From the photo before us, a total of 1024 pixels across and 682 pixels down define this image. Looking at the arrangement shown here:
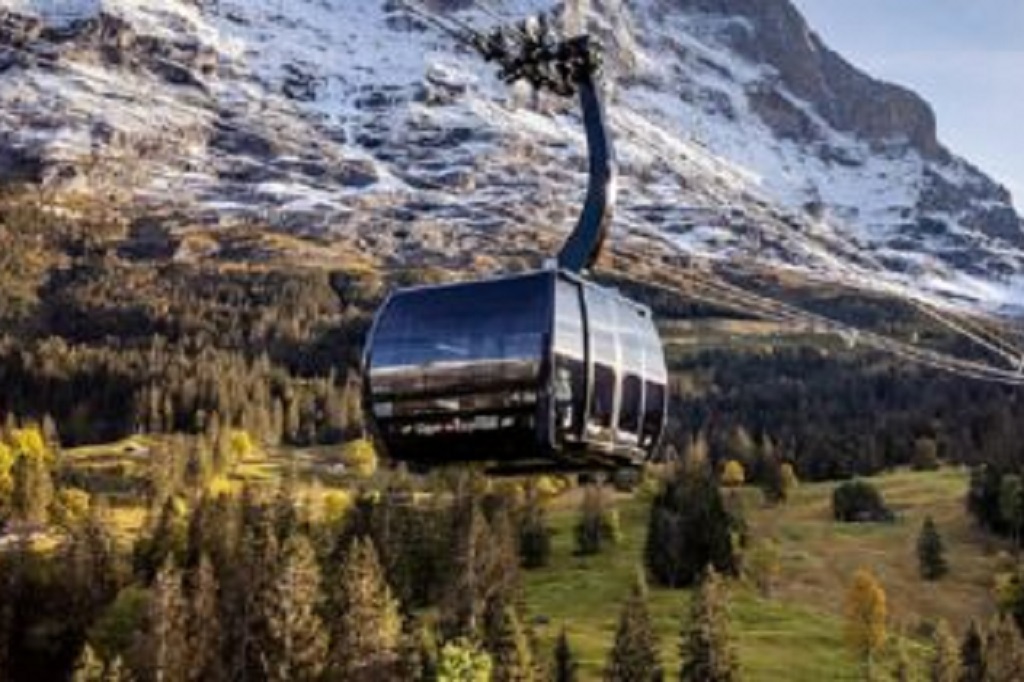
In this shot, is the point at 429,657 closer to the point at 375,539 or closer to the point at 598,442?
the point at 375,539

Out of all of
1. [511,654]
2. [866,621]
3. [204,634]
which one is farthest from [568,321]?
[866,621]

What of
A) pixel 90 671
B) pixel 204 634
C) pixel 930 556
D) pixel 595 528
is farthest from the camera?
pixel 595 528

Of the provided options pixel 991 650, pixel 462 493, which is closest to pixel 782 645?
pixel 991 650

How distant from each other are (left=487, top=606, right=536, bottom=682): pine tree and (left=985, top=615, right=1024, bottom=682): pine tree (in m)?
27.3

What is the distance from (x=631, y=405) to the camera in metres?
31.4

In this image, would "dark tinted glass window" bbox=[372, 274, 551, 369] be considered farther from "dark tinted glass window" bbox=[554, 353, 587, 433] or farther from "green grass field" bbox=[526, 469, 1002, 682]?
"green grass field" bbox=[526, 469, 1002, 682]

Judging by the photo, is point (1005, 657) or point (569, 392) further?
point (1005, 657)

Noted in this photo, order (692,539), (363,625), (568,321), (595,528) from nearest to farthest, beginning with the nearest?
(568,321) → (363,625) → (692,539) → (595,528)

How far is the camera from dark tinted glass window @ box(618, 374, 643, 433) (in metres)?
31.2

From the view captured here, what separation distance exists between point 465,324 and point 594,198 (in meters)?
3.21

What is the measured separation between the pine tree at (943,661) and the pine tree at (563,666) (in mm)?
22617

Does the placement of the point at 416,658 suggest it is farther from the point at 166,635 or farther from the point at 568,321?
the point at 568,321

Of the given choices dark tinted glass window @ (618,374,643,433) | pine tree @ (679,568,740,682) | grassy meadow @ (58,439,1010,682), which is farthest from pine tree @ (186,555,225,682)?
dark tinted glass window @ (618,374,643,433)

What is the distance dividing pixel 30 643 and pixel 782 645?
5476cm
